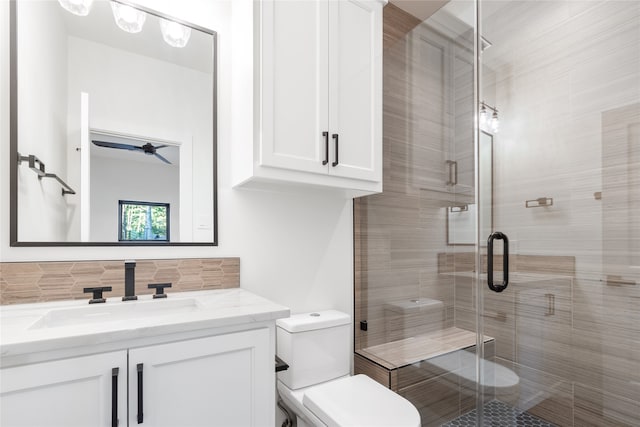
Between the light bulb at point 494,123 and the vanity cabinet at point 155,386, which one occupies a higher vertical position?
the light bulb at point 494,123

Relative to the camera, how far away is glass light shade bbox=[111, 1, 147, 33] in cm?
142

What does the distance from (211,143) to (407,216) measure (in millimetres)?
1159

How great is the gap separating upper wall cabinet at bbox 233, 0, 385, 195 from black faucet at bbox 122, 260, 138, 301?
57cm

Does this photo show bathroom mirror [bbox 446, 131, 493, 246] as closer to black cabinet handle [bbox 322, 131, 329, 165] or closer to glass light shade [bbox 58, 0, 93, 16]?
black cabinet handle [bbox 322, 131, 329, 165]

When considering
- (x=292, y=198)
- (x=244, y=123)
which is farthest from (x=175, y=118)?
(x=292, y=198)

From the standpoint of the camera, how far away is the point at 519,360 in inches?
60.6

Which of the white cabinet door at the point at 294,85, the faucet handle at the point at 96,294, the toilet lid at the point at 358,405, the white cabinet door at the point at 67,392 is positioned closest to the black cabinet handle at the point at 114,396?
the white cabinet door at the point at 67,392

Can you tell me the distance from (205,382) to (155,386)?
0.46ft

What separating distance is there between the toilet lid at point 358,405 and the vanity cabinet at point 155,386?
305mm

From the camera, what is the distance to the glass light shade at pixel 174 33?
153cm

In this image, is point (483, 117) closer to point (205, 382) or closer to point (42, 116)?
point (205, 382)

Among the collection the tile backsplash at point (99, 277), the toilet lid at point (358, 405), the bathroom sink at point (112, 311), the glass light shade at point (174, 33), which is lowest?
the toilet lid at point (358, 405)

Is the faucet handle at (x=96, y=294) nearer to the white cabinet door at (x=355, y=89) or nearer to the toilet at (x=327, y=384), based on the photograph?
the toilet at (x=327, y=384)

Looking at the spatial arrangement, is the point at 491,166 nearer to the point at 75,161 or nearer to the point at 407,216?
the point at 407,216
